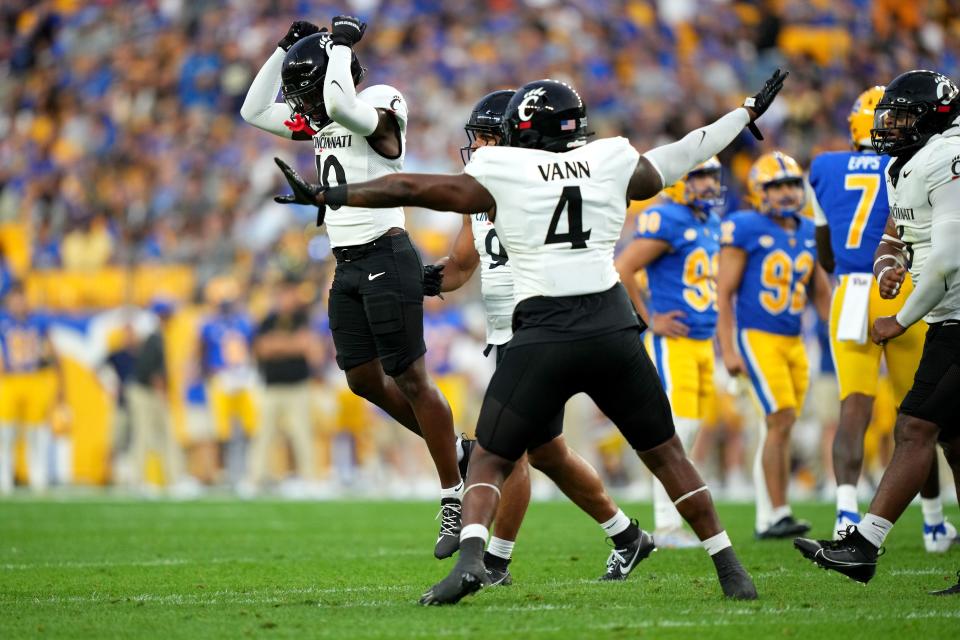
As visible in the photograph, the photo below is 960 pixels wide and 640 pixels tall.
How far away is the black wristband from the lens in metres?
5.23

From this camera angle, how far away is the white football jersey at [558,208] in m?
5.34

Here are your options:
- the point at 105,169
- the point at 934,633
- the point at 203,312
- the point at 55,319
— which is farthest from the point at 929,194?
the point at 105,169

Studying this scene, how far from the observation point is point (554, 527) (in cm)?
1047

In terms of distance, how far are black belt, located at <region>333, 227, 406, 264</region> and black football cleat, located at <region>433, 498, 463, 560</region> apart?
134cm

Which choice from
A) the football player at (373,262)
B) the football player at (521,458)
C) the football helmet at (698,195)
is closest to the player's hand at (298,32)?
the football player at (373,262)

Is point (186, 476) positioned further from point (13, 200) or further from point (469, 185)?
point (469, 185)

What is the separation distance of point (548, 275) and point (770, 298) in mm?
4345

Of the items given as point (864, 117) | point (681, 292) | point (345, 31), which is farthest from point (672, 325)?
point (345, 31)

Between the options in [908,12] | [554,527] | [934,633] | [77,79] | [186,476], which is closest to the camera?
[934,633]

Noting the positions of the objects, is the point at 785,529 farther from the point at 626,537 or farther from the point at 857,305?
the point at 626,537

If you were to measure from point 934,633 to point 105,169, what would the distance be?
18320mm

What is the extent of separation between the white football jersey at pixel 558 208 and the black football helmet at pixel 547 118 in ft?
0.40

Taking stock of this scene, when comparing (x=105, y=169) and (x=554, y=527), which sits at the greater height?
(x=105, y=169)

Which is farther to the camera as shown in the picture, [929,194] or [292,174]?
[929,194]
